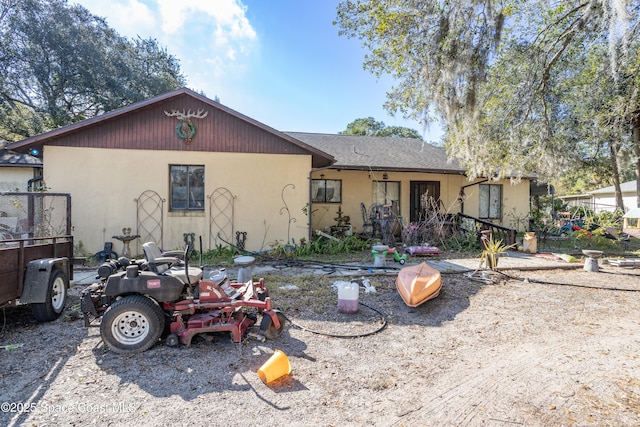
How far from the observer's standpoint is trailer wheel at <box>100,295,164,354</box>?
3141 millimetres

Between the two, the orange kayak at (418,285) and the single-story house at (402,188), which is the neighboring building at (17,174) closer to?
the single-story house at (402,188)

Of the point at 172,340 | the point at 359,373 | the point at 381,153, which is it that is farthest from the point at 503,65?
the point at 172,340

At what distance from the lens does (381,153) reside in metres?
13.0

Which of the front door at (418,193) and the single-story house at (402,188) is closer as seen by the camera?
the single-story house at (402,188)

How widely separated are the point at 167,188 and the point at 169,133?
1.38m

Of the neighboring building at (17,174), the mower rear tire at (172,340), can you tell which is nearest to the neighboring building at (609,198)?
the mower rear tire at (172,340)

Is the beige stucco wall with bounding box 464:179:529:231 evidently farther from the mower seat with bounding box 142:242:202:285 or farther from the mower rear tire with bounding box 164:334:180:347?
the mower rear tire with bounding box 164:334:180:347

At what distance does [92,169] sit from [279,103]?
9890mm

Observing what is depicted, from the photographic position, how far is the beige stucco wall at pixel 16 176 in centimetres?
1145

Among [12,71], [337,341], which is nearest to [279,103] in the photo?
[12,71]

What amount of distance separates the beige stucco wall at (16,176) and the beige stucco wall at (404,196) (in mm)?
10093

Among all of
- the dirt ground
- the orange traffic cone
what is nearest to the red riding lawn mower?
the dirt ground

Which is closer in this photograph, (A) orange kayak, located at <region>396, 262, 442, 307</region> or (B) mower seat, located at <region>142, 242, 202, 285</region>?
(B) mower seat, located at <region>142, 242, 202, 285</region>

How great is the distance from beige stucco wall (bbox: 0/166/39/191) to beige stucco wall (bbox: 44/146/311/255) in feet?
17.5
